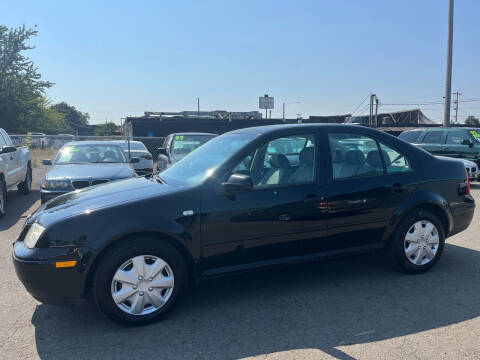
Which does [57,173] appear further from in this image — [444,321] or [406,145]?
[444,321]

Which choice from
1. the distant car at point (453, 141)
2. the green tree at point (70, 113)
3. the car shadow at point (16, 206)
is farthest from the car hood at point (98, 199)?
the green tree at point (70, 113)

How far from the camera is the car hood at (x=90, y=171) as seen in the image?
751cm

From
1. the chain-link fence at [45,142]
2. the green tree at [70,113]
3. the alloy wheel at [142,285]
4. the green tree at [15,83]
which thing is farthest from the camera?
the green tree at [70,113]

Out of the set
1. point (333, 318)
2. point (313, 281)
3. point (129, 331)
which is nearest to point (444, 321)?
point (333, 318)

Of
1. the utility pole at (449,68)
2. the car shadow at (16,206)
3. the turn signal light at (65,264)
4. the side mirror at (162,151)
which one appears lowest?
the car shadow at (16,206)

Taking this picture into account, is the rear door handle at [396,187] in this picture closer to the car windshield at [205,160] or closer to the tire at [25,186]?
the car windshield at [205,160]

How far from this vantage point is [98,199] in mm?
3707

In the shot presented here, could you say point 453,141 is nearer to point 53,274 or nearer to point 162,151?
point 162,151

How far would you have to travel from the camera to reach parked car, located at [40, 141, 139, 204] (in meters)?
7.37

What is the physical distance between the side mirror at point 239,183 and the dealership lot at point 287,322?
43.4 inches

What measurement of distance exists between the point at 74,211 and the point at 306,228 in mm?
2084

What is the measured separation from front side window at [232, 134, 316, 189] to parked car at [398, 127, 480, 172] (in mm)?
10190

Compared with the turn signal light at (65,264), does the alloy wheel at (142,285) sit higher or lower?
lower

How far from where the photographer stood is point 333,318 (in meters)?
3.57
